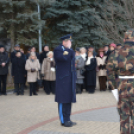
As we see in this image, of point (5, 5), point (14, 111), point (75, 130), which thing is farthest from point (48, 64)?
point (75, 130)

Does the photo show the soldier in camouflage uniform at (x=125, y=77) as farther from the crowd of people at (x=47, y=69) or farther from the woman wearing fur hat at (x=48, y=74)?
the woman wearing fur hat at (x=48, y=74)

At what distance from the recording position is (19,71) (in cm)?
1216

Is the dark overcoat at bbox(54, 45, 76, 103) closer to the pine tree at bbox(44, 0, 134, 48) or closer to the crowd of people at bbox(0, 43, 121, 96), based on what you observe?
the crowd of people at bbox(0, 43, 121, 96)

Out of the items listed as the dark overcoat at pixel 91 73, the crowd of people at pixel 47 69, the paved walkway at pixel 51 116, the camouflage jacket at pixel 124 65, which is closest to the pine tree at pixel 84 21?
the crowd of people at pixel 47 69

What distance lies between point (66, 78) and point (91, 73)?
5962 mm

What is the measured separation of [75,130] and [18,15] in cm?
1006

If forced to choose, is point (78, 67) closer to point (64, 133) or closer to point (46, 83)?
point (46, 83)

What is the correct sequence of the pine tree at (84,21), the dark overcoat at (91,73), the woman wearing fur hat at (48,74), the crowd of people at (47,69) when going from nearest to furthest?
the crowd of people at (47,69) < the woman wearing fur hat at (48,74) < the dark overcoat at (91,73) < the pine tree at (84,21)

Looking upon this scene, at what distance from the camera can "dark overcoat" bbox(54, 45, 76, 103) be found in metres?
6.45

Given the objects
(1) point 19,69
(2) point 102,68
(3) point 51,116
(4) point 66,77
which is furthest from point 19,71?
(4) point 66,77

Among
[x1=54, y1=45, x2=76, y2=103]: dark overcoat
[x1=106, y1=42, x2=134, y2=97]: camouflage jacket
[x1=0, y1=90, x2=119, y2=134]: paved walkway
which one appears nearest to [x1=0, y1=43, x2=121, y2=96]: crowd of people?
[x1=0, y1=90, x2=119, y2=134]: paved walkway

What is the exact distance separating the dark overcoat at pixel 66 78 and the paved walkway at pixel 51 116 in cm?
68

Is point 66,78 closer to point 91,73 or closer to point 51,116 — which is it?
point 51,116

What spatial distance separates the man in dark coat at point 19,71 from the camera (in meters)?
12.1
